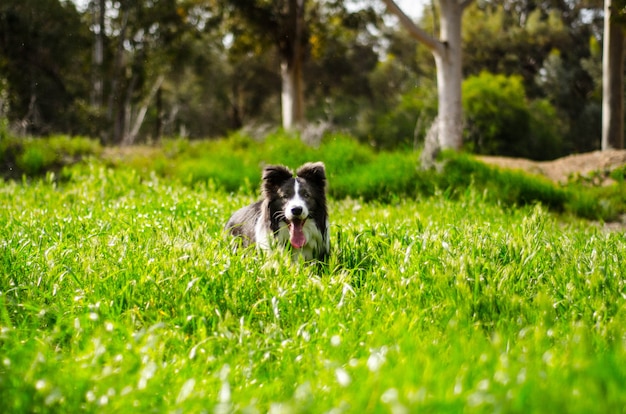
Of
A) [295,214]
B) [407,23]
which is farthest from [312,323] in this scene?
[407,23]

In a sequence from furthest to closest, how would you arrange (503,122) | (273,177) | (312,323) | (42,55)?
(42,55) < (503,122) < (273,177) < (312,323)

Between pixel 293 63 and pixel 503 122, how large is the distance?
8.98 meters

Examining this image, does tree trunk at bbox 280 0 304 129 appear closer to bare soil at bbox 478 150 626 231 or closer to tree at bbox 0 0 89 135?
tree at bbox 0 0 89 135

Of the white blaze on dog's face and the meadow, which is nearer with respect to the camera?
the meadow

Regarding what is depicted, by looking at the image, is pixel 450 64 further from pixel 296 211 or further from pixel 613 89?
pixel 296 211

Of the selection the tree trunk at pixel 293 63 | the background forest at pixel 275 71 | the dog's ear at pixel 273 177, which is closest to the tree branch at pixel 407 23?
the background forest at pixel 275 71

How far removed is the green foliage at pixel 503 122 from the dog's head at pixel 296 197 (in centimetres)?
1862

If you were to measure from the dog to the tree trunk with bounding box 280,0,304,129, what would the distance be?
52.9ft

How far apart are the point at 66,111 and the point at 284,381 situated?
82.2 ft

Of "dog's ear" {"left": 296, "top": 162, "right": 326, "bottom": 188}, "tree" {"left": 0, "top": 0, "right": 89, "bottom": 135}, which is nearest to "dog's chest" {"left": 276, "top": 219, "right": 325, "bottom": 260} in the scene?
"dog's ear" {"left": 296, "top": 162, "right": 326, "bottom": 188}

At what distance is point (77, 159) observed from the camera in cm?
1312

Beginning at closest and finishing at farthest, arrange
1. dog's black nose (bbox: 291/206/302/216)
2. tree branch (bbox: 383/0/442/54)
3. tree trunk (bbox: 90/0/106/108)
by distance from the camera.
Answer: dog's black nose (bbox: 291/206/302/216)
tree branch (bbox: 383/0/442/54)
tree trunk (bbox: 90/0/106/108)

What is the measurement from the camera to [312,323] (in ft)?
11.4

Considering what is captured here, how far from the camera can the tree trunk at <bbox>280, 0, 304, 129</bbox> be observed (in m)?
21.6
